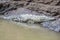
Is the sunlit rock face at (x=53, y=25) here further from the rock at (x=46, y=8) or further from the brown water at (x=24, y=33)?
the rock at (x=46, y=8)

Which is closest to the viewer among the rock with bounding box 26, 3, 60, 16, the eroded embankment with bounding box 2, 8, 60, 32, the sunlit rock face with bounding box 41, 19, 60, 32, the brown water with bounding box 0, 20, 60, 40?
the brown water with bounding box 0, 20, 60, 40

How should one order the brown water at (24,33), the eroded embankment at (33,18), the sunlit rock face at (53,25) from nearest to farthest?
the brown water at (24,33)
the sunlit rock face at (53,25)
the eroded embankment at (33,18)

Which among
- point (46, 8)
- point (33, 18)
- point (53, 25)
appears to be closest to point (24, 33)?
point (53, 25)

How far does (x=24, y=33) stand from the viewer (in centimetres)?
819

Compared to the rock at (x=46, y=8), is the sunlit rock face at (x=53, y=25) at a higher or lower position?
lower

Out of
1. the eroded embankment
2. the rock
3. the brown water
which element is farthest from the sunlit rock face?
the rock

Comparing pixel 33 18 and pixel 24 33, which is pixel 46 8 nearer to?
pixel 33 18

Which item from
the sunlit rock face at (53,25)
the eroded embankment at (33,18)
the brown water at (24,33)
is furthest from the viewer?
the eroded embankment at (33,18)

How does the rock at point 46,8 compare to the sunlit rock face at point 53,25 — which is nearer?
the sunlit rock face at point 53,25

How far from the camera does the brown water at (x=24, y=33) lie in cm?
762

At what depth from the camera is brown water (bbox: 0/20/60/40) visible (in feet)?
25.0

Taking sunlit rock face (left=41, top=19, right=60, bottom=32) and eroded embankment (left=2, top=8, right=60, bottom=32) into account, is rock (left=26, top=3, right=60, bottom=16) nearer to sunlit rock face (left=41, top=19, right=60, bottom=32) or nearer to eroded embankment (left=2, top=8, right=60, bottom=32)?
eroded embankment (left=2, top=8, right=60, bottom=32)

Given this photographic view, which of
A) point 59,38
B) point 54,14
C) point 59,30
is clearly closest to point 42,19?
point 54,14

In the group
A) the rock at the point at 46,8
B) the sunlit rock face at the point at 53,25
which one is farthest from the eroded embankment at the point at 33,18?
the rock at the point at 46,8
